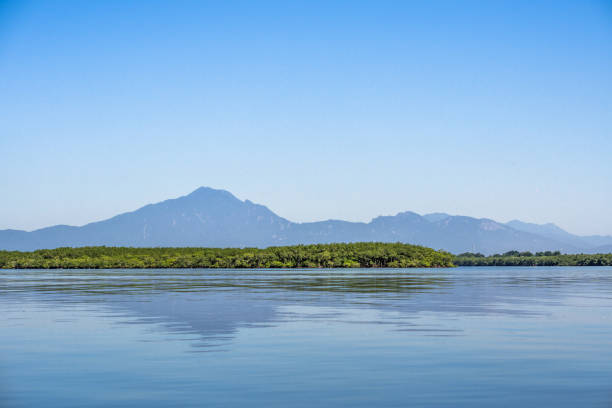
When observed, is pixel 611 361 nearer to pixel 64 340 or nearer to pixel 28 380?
pixel 28 380

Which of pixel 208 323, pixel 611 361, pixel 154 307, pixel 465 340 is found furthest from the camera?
pixel 154 307

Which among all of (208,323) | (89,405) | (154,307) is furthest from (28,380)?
(154,307)

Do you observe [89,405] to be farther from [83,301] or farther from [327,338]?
[83,301]

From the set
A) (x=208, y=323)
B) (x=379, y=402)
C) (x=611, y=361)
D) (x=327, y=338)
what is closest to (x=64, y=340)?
(x=208, y=323)

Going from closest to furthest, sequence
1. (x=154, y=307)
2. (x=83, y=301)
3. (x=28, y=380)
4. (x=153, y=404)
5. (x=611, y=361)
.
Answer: (x=153, y=404) → (x=28, y=380) → (x=611, y=361) → (x=154, y=307) → (x=83, y=301)

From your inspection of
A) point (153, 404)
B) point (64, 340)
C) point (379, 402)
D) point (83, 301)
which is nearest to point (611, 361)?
point (379, 402)

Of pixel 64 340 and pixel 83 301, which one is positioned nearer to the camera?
pixel 64 340

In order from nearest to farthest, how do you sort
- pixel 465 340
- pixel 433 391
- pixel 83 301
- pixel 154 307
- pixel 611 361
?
pixel 433 391, pixel 611 361, pixel 465 340, pixel 154 307, pixel 83 301

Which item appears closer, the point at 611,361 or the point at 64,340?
the point at 611,361

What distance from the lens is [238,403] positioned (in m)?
16.1

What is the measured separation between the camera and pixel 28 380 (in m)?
18.8

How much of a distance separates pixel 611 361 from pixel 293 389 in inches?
408

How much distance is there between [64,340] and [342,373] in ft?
39.9

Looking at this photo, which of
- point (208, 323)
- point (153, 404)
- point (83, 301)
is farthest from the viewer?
point (83, 301)
